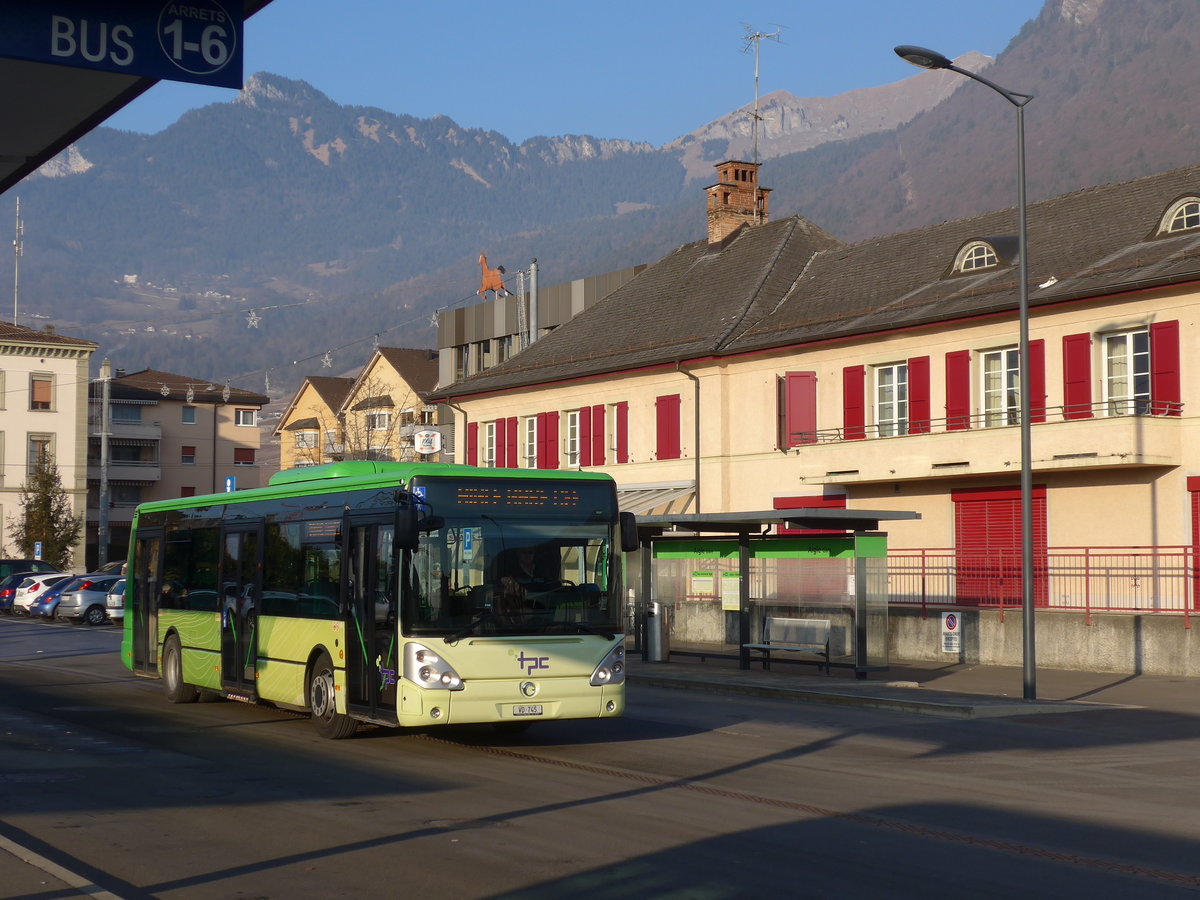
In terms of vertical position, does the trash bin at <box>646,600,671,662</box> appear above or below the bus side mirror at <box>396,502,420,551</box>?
below

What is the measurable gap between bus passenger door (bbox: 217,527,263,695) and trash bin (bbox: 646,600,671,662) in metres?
11.5

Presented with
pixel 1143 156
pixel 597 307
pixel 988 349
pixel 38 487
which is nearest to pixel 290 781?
pixel 988 349

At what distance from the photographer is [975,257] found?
3675 cm

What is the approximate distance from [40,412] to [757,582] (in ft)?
222

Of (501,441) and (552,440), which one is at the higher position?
(501,441)

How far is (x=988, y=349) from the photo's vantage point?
111 feet

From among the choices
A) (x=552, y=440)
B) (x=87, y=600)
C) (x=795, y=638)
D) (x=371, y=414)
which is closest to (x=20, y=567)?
(x=87, y=600)

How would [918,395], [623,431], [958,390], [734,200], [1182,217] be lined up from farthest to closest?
[734,200]
[623,431]
[918,395]
[958,390]
[1182,217]

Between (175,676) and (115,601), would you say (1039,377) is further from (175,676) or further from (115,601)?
(115,601)

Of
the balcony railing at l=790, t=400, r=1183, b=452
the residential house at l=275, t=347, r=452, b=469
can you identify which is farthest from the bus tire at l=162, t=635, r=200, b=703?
the residential house at l=275, t=347, r=452, b=469

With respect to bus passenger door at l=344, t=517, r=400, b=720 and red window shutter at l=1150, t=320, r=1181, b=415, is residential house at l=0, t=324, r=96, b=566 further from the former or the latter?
bus passenger door at l=344, t=517, r=400, b=720

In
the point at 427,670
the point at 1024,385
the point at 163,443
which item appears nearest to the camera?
the point at 427,670

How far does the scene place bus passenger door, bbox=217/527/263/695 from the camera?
1817 cm

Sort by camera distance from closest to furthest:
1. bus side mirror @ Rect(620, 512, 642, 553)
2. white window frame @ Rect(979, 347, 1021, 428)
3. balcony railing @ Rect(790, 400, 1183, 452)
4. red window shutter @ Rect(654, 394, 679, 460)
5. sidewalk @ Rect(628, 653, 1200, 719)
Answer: bus side mirror @ Rect(620, 512, 642, 553) → sidewalk @ Rect(628, 653, 1200, 719) → balcony railing @ Rect(790, 400, 1183, 452) → white window frame @ Rect(979, 347, 1021, 428) → red window shutter @ Rect(654, 394, 679, 460)
